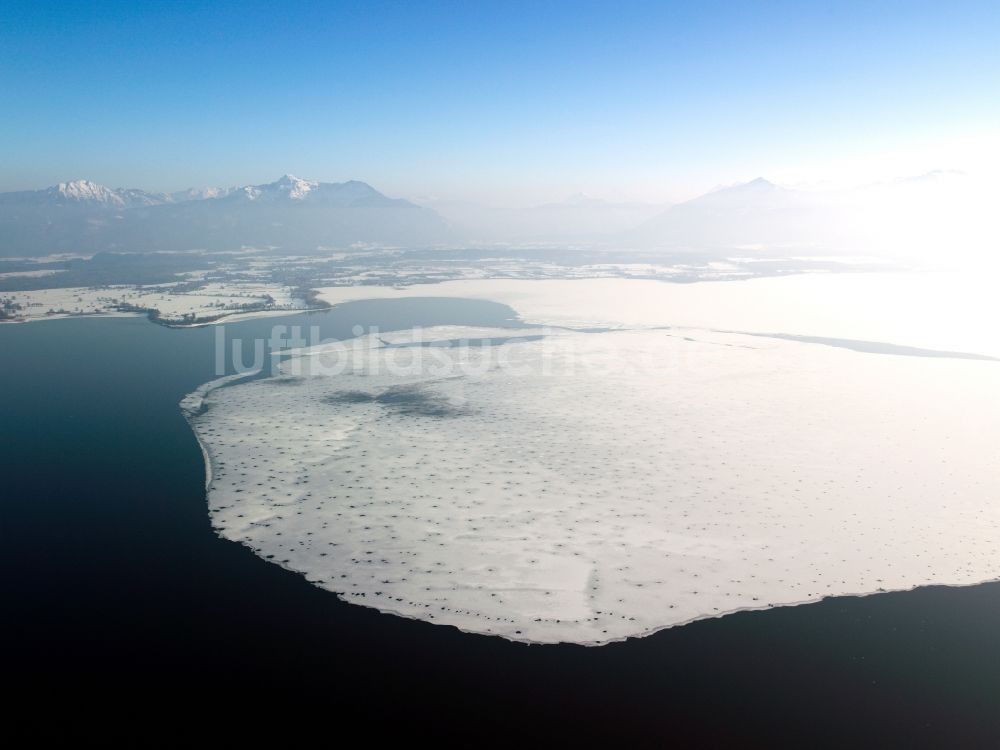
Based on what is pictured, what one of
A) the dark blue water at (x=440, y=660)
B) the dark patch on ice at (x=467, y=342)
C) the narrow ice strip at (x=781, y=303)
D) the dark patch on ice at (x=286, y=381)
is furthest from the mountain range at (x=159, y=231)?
the dark blue water at (x=440, y=660)

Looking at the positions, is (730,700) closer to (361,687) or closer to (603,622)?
(603,622)

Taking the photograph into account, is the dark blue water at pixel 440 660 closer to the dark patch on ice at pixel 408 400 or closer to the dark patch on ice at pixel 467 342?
the dark patch on ice at pixel 408 400

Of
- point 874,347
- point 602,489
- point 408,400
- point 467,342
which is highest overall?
point 874,347

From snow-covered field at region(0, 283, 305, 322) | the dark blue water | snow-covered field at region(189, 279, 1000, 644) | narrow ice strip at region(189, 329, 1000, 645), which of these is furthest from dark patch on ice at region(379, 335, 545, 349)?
the dark blue water

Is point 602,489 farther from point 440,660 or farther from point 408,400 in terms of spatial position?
point 408,400

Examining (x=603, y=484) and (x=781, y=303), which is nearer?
(x=603, y=484)

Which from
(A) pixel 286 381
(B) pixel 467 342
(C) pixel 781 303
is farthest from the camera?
(C) pixel 781 303

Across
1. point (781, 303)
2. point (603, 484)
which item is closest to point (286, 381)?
point (603, 484)

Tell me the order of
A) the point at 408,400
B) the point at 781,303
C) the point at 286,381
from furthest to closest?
the point at 781,303, the point at 286,381, the point at 408,400
